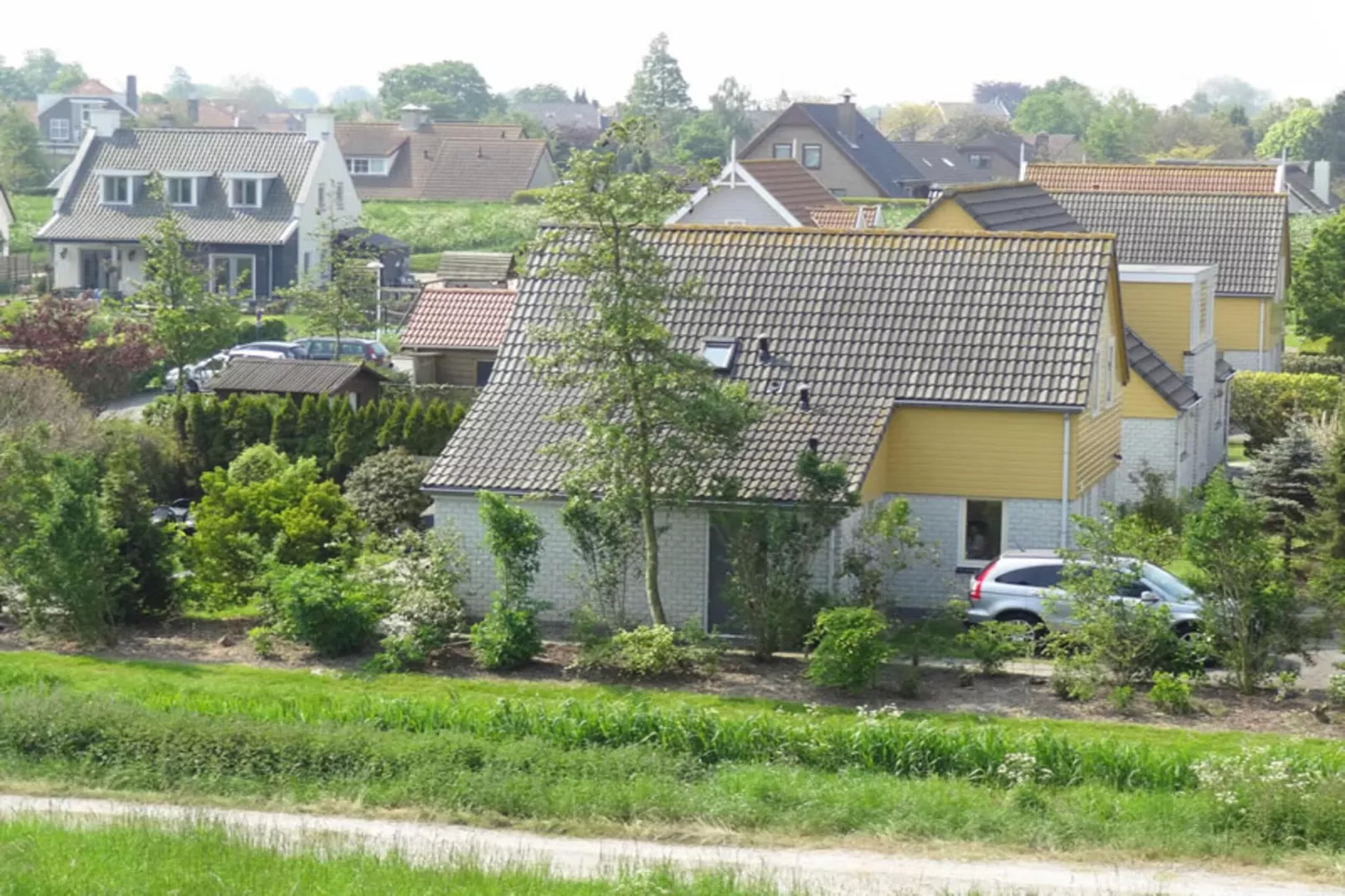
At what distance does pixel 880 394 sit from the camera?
28266mm

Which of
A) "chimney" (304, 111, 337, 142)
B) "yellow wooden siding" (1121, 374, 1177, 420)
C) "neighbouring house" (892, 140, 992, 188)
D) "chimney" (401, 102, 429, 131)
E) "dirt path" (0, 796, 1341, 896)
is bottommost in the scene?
"dirt path" (0, 796, 1341, 896)

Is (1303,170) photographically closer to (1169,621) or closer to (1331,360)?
(1331,360)

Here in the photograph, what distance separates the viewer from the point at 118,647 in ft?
85.5

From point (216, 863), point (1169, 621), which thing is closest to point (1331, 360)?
point (1169, 621)

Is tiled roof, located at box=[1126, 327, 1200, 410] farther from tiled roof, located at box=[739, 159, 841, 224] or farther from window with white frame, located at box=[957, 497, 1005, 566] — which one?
tiled roof, located at box=[739, 159, 841, 224]

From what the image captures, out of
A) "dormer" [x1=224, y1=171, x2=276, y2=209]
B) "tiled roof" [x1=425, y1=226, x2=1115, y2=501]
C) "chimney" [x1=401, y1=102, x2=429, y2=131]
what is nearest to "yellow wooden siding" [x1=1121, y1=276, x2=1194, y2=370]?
"tiled roof" [x1=425, y1=226, x2=1115, y2=501]

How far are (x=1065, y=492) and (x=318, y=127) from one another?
52.3 meters

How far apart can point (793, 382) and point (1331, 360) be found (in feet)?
88.0

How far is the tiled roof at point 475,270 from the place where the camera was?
209 feet

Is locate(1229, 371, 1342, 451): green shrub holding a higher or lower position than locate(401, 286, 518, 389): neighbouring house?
lower

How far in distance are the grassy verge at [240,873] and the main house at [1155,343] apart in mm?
19535

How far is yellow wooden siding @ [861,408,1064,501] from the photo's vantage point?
92.1ft

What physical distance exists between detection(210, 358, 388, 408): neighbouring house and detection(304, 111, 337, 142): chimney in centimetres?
3492

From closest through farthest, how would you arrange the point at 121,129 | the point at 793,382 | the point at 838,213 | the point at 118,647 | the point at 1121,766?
the point at 1121,766 → the point at 118,647 → the point at 793,382 → the point at 838,213 → the point at 121,129
